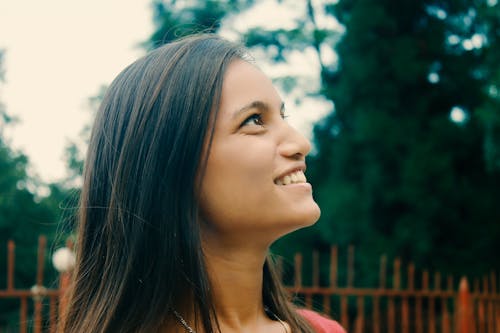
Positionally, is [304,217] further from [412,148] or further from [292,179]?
[412,148]

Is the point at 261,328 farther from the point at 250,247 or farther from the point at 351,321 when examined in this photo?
the point at 351,321

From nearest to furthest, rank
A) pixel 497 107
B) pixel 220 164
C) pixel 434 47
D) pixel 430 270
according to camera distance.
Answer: pixel 220 164, pixel 497 107, pixel 430 270, pixel 434 47

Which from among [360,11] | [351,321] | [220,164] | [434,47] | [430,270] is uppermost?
[360,11]

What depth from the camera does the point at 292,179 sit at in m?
1.31

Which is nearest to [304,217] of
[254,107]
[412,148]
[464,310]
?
[254,107]

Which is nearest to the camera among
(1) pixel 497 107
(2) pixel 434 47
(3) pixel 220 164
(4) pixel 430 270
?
(3) pixel 220 164

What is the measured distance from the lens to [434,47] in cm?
1002

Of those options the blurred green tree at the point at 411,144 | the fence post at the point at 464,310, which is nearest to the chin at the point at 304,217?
the fence post at the point at 464,310

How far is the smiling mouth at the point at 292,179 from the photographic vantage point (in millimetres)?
1298

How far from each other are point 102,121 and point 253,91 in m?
0.39

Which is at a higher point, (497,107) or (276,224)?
(497,107)

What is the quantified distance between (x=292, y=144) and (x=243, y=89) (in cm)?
18

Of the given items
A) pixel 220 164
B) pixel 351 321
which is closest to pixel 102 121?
pixel 220 164

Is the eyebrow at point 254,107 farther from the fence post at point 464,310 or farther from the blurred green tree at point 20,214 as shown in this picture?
the blurred green tree at point 20,214
